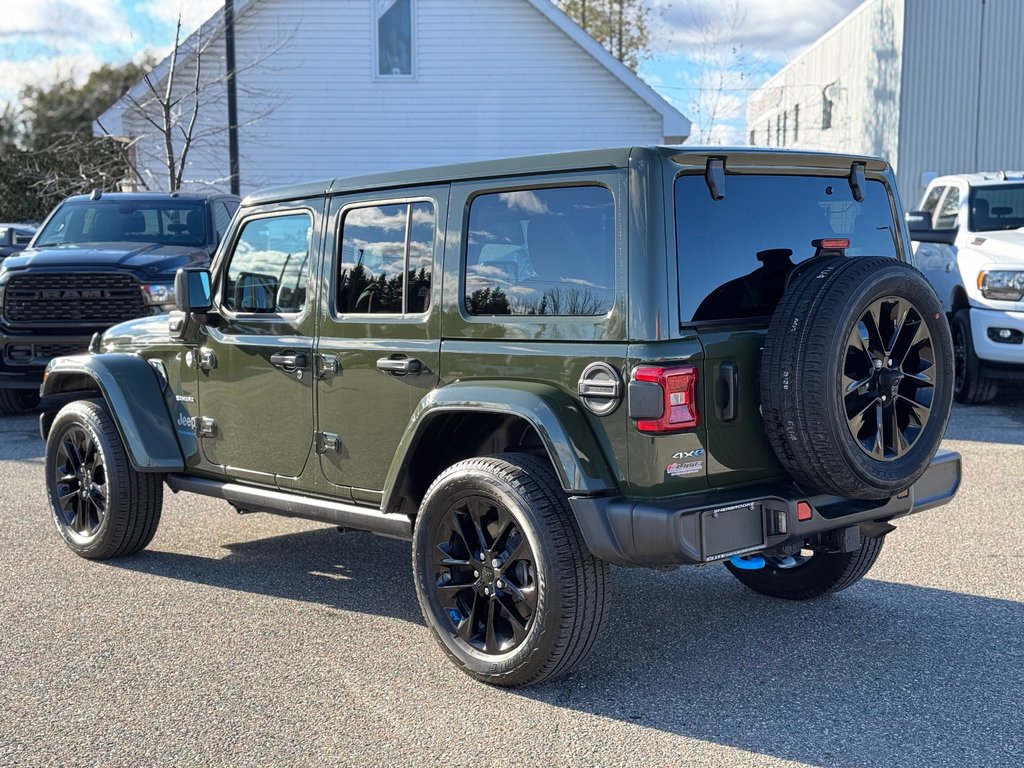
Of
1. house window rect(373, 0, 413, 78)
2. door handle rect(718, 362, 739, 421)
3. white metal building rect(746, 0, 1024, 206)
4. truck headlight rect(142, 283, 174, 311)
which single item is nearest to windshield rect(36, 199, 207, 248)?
truck headlight rect(142, 283, 174, 311)

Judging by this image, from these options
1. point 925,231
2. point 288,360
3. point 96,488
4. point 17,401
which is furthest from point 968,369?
point 17,401

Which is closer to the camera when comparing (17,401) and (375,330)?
(375,330)

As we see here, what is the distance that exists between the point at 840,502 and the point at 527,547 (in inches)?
45.5

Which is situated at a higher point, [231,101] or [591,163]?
[231,101]

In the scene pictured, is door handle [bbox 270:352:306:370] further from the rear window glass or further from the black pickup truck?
the black pickup truck

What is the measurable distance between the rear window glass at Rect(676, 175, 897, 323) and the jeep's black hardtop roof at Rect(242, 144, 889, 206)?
66 mm

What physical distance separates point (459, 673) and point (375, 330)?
4.60ft

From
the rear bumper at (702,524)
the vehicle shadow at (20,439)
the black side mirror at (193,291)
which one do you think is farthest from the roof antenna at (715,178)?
the vehicle shadow at (20,439)

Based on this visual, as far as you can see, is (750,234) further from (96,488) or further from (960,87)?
(960,87)

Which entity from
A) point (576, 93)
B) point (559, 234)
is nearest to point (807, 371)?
point (559, 234)

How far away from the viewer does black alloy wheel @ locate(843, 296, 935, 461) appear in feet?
12.9

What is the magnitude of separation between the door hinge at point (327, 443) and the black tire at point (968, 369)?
7.21 meters

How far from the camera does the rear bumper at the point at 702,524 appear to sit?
12.1 feet

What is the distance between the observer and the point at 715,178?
3955 millimetres
